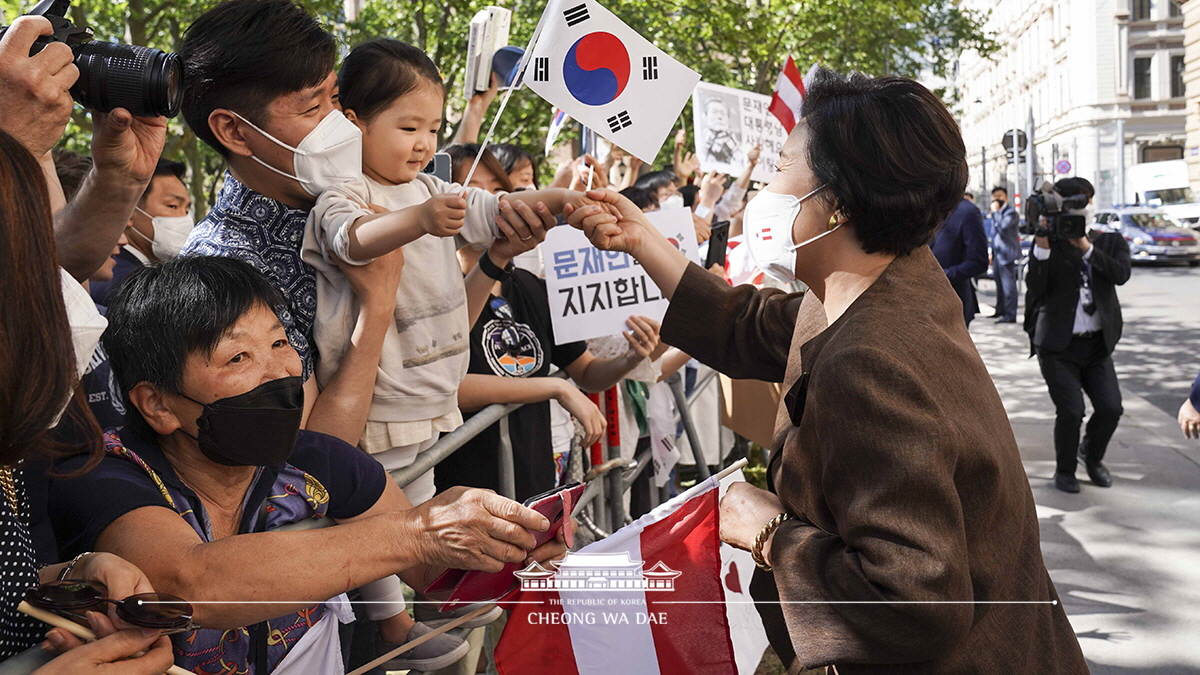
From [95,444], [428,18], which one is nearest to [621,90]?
[95,444]

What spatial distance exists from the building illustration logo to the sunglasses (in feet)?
2.13

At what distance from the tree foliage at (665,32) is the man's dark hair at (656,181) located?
195 inches

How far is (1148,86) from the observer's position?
161 feet

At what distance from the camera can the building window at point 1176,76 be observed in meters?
48.6

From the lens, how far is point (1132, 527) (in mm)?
6098

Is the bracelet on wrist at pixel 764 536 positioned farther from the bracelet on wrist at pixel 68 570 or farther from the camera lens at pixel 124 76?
the camera lens at pixel 124 76

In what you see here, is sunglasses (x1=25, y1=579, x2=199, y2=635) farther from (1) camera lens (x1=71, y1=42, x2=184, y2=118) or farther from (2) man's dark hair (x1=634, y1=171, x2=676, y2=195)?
(2) man's dark hair (x1=634, y1=171, x2=676, y2=195)

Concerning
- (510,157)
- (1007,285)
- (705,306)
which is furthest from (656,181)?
(1007,285)

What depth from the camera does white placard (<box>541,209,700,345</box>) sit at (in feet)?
12.1

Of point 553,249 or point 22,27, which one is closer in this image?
point 22,27

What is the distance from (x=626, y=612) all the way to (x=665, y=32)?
18.4 meters

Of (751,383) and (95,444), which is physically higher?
(95,444)

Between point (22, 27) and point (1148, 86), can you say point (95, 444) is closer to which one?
point (22, 27)

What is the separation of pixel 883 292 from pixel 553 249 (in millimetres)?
1784
